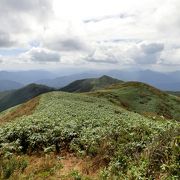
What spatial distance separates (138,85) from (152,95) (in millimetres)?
10713

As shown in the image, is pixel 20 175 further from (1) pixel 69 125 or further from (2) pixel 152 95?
(2) pixel 152 95

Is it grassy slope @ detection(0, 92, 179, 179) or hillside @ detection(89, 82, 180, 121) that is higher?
grassy slope @ detection(0, 92, 179, 179)

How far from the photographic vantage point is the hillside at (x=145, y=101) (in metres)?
74.6

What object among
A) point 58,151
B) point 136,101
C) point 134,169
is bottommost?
point 136,101

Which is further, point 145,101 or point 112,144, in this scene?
point 145,101

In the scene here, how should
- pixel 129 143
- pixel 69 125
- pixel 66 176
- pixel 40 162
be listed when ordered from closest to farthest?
pixel 66 176
pixel 129 143
pixel 40 162
pixel 69 125

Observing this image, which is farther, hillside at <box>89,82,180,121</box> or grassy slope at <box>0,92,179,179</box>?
hillside at <box>89,82,180,121</box>

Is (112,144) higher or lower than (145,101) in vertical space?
higher

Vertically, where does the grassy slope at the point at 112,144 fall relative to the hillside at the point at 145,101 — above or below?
→ above

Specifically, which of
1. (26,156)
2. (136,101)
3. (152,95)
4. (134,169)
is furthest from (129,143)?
(152,95)

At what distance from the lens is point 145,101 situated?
82.5m

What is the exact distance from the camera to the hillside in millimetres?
74625

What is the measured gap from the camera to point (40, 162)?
1673 centimetres

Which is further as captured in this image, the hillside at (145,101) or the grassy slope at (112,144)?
the hillside at (145,101)
